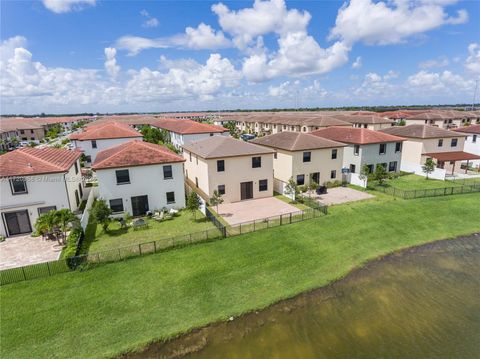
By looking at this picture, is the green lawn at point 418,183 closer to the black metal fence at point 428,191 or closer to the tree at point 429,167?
the tree at point 429,167

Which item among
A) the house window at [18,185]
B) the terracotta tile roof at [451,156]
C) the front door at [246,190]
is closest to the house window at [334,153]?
the front door at [246,190]

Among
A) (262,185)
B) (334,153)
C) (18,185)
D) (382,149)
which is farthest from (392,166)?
(18,185)

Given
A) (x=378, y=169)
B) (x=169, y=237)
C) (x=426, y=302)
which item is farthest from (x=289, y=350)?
(x=378, y=169)

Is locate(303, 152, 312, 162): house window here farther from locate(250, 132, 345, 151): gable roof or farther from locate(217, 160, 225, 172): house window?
locate(217, 160, 225, 172): house window

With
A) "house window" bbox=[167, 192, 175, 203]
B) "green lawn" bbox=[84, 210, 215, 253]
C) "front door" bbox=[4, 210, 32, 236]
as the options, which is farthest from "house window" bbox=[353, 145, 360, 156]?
"front door" bbox=[4, 210, 32, 236]

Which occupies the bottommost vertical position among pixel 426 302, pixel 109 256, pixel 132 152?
pixel 426 302

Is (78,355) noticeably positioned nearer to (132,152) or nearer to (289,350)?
(289,350)

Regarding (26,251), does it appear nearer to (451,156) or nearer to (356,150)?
(356,150)
